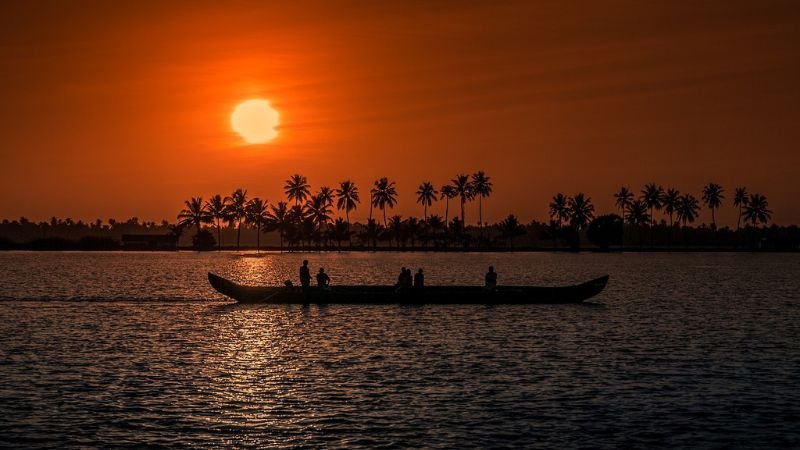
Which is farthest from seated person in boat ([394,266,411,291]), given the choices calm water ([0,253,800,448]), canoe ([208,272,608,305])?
calm water ([0,253,800,448])

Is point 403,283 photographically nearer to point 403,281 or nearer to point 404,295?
point 403,281

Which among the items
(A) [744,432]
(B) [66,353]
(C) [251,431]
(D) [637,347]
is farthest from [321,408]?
(D) [637,347]

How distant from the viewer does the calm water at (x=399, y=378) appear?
Result: 87.0 feet

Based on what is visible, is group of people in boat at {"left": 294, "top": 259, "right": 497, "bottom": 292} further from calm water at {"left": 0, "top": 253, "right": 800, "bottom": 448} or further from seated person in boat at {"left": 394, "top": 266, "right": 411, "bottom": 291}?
calm water at {"left": 0, "top": 253, "right": 800, "bottom": 448}

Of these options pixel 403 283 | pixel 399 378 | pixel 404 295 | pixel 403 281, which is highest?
pixel 403 281

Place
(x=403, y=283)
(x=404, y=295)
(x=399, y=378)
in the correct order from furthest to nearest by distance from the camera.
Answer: (x=403, y=283)
(x=404, y=295)
(x=399, y=378)

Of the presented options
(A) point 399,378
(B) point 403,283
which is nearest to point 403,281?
(B) point 403,283

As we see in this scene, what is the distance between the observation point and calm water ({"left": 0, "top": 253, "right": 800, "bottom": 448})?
87.0ft

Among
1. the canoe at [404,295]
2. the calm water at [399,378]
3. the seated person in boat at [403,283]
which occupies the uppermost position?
the seated person in boat at [403,283]

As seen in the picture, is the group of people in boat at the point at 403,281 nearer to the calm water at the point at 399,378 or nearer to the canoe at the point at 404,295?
the canoe at the point at 404,295

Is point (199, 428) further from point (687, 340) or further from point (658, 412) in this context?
point (687, 340)

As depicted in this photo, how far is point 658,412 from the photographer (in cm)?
2962

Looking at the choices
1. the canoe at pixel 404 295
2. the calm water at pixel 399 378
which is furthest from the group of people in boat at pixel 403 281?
the calm water at pixel 399 378

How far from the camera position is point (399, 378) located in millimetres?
36219
